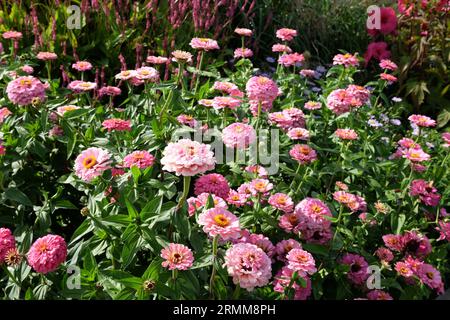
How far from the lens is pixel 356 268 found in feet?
5.75

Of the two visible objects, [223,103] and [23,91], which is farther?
[223,103]

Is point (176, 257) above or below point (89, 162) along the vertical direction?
below

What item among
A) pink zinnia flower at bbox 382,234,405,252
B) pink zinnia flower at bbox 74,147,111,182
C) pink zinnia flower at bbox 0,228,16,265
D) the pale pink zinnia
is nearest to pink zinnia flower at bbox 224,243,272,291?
the pale pink zinnia

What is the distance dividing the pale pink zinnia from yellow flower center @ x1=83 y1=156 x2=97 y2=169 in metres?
0.38

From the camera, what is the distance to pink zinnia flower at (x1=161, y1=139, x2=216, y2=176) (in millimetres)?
1322

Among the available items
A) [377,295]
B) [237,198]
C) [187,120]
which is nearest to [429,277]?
[377,295]

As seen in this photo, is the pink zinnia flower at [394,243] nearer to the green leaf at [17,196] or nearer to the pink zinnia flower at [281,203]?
the pink zinnia flower at [281,203]

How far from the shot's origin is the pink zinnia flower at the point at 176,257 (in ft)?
4.43

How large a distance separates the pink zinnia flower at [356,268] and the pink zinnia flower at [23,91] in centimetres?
120

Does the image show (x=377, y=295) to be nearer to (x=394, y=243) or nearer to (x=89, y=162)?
(x=394, y=243)

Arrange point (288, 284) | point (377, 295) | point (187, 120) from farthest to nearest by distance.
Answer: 1. point (187, 120)
2. point (377, 295)
3. point (288, 284)

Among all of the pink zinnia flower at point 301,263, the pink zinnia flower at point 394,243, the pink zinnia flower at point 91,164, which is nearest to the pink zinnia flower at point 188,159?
the pink zinnia flower at point 91,164

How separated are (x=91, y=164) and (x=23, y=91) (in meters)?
0.46
